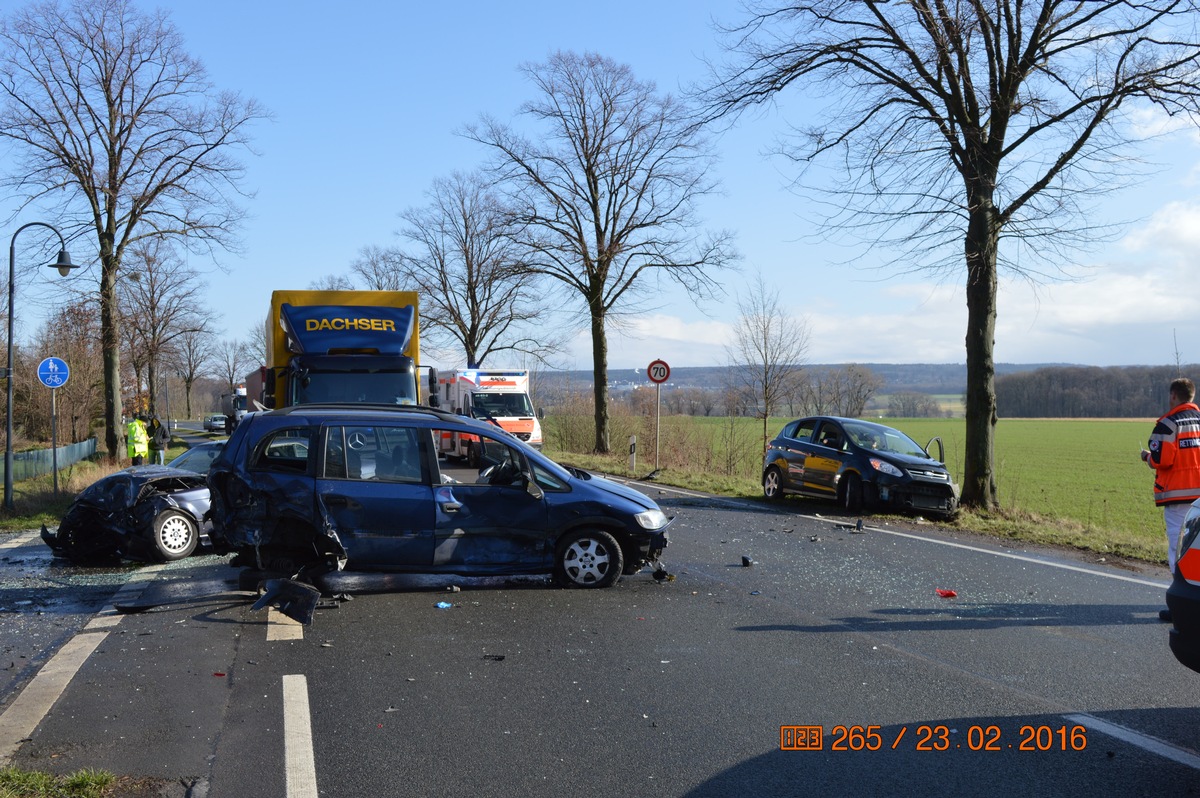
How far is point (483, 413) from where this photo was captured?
1227 inches

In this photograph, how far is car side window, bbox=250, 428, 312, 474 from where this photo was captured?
8883 mm

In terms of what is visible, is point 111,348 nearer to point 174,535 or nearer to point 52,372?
point 52,372

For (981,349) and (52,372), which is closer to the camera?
(981,349)

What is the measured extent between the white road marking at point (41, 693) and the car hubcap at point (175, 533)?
350cm

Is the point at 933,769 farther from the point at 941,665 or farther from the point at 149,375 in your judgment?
the point at 149,375

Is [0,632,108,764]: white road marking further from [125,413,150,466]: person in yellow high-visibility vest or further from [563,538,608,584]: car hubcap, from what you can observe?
[125,413,150,466]: person in yellow high-visibility vest

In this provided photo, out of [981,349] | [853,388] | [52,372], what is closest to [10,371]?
[52,372]

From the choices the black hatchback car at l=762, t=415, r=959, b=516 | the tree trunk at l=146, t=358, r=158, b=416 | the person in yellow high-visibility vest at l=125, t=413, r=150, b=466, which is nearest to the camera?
the black hatchback car at l=762, t=415, r=959, b=516

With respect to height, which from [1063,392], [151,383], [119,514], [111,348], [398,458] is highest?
[111,348]

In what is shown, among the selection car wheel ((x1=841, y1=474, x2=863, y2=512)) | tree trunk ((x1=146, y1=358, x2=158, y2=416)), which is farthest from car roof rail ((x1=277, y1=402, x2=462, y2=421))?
tree trunk ((x1=146, y1=358, x2=158, y2=416))

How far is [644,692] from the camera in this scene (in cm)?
617

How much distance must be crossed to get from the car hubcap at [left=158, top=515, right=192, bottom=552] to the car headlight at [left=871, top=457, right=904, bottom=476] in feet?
32.9
